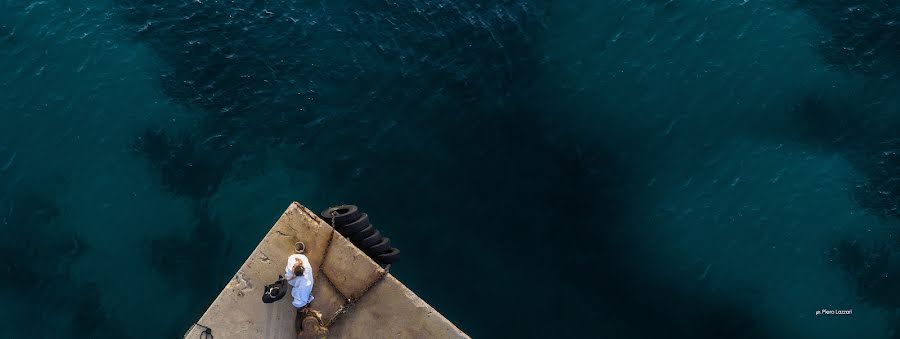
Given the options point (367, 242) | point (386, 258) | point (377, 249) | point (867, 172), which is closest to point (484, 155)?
point (386, 258)

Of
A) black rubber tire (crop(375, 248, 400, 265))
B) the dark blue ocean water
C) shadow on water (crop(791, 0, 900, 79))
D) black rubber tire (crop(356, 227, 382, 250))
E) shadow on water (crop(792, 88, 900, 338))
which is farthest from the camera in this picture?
shadow on water (crop(791, 0, 900, 79))

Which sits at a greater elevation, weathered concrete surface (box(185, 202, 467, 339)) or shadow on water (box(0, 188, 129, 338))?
weathered concrete surface (box(185, 202, 467, 339))

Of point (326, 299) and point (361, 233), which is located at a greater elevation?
point (361, 233)

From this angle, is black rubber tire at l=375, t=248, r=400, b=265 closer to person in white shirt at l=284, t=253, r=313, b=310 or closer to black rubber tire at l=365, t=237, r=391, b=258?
black rubber tire at l=365, t=237, r=391, b=258

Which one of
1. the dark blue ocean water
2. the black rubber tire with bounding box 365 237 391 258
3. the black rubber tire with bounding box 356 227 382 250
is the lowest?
the dark blue ocean water

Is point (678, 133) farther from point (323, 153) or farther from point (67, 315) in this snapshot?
point (67, 315)

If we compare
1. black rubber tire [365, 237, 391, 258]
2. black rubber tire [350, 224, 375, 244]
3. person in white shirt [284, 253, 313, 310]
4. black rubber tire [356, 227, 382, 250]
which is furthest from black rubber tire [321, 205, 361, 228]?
person in white shirt [284, 253, 313, 310]

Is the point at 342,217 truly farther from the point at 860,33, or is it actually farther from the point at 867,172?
the point at 860,33
